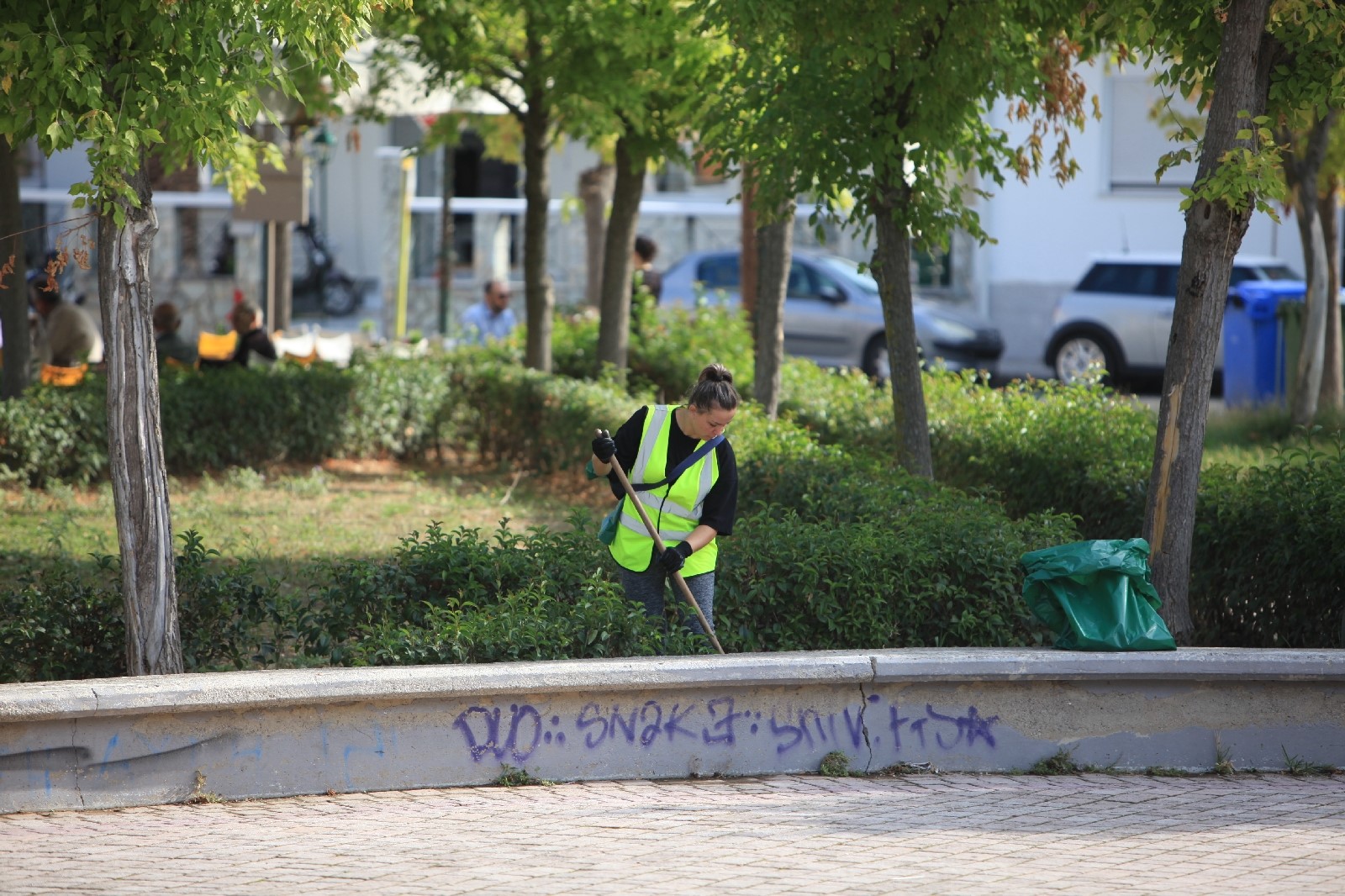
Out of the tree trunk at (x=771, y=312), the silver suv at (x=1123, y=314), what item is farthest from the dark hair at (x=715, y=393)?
the silver suv at (x=1123, y=314)

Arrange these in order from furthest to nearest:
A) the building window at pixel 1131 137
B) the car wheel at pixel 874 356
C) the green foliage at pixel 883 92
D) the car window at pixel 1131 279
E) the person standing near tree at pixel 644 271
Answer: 1. the building window at pixel 1131 137
2. the car wheel at pixel 874 356
3. the car window at pixel 1131 279
4. the person standing near tree at pixel 644 271
5. the green foliage at pixel 883 92

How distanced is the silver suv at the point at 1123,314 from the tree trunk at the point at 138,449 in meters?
16.6

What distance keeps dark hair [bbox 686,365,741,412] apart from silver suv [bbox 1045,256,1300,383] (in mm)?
15485

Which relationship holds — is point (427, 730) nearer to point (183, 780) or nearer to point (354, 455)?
point (183, 780)

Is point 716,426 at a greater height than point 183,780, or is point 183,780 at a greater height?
point 716,426

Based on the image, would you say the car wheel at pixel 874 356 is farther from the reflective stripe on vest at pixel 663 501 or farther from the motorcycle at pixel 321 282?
the reflective stripe on vest at pixel 663 501

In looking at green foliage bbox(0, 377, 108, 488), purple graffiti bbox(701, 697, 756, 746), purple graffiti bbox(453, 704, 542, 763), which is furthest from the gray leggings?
green foliage bbox(0, 377, 108, 488)

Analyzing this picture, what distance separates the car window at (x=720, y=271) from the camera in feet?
76.2

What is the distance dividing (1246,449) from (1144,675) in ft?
23.7

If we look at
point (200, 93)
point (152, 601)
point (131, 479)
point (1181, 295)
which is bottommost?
point (152, 601)

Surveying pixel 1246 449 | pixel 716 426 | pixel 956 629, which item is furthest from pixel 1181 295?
pixel 1246 449

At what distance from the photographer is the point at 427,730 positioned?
5.37m

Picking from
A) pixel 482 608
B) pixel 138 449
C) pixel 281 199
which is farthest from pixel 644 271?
pixel 138 449

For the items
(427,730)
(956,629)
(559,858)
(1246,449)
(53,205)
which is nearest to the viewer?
(559,858)
